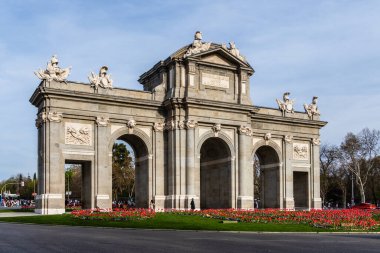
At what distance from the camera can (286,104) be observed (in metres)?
64.7

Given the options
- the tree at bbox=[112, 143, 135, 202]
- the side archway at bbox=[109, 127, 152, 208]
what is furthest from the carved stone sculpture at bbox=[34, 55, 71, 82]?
the tree at bbox=[112, 143, 135, 202]

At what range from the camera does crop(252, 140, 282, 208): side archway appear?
62.8m

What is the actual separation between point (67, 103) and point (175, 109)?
10.9 meters

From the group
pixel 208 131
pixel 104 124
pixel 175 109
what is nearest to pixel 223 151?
pixel 208 131

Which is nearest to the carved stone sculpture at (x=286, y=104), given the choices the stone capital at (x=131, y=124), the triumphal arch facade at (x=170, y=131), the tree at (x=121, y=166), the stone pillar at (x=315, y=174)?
the triumphal arch facade at (x=170, y=131)

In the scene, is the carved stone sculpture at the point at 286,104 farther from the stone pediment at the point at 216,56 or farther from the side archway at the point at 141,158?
the side archway at the point at 141,158

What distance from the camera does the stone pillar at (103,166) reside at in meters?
50.5

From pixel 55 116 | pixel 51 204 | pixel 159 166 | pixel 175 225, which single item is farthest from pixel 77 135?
pixel 175 225

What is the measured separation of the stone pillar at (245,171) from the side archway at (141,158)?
32.8 feet

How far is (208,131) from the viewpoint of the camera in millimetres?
55281

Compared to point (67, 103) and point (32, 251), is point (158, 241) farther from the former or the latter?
point (67, 103)

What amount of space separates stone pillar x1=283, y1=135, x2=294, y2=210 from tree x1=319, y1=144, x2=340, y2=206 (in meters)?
46.2

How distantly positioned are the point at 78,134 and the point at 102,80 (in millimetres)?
6061

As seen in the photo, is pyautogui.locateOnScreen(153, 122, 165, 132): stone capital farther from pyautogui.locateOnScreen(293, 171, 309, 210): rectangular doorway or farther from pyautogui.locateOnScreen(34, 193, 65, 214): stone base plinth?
pyautogui.locateOnScreen(293, 171, 309, 210): rectangular doorway
